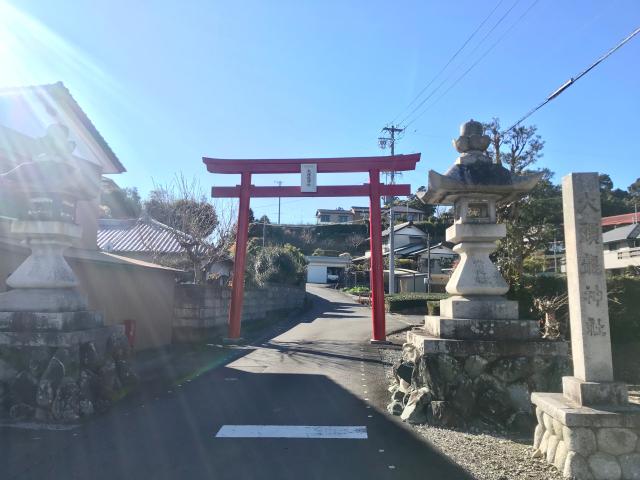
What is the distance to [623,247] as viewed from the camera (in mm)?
38688

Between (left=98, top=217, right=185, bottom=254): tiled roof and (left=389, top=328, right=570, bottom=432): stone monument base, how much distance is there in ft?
49.0

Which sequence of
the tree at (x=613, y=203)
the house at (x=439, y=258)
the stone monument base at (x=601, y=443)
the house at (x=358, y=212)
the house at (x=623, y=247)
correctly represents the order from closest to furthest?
the stone monument base at (x=601, y=443), the house at (x=623, y=247), the house at (x=439, y=258), the tree at (x=613, y=203), the house at (x=358, y=212)

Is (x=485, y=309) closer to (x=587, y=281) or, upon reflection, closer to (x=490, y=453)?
(x=587, y=281)

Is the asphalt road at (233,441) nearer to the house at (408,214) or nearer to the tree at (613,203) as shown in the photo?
the tree at (613,203)

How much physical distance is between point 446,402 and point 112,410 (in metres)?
4.44

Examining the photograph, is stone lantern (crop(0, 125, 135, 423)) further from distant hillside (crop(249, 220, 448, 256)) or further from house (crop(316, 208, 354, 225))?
house (crop(316, 208, 354, 225))

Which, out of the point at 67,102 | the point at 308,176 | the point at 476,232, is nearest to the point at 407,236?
the point at 308,176

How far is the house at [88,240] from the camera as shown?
9.51m

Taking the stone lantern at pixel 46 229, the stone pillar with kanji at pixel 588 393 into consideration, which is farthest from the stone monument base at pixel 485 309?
the stone lantern at pixel 46 229

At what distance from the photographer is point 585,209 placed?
4500 mm

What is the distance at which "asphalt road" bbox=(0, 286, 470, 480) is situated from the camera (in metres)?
4.17

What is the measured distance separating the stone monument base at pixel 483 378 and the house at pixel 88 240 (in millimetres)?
6921

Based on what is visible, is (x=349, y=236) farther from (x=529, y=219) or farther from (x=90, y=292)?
(x=90, y=292)

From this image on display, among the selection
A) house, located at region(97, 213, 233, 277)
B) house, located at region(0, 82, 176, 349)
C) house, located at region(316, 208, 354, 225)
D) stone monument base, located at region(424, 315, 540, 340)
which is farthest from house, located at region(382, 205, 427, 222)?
stone monument base, located at region(424, 315, 540, 340)
